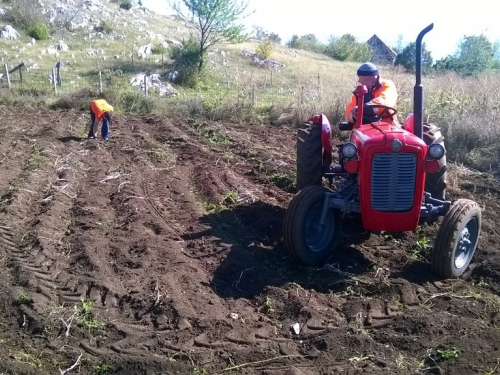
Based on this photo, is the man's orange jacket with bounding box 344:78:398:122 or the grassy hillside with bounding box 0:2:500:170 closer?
the man's orange jacket with bounding box 344:78:398:122

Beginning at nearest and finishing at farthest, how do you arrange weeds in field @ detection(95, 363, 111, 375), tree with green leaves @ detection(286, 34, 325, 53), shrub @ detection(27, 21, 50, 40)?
weeds in field @ detection(95, 363, 111, 375)
shrub @ detection(27, 21, 50, 40)
tree with green leaves @ detection(286, 34, 325, 53)

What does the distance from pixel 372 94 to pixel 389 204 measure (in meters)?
1.56

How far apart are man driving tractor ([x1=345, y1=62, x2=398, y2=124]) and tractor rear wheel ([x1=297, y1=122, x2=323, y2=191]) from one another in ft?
1.49

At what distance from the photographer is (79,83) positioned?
891 inches

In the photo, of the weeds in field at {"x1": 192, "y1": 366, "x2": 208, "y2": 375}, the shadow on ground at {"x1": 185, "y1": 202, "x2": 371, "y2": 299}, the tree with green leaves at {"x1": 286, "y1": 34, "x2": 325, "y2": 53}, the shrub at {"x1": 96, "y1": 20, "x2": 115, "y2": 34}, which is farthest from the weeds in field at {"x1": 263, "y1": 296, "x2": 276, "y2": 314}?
the tree with green leaves at {"x1": 286, "y1": 34, "x2": 325, "y2": 53}

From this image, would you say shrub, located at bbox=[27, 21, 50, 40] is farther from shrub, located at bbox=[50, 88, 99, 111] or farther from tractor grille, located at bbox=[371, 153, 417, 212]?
tractor grille, located at bbox=[371, 153, 417, 212]

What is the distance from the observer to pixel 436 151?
5.33m

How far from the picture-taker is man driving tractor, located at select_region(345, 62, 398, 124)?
6.10m

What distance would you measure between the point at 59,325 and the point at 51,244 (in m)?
1.75

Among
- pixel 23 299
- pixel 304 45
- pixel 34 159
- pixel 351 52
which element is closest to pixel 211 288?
pixel 23 299

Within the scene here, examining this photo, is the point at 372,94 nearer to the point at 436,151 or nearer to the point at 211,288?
the point at 436,151

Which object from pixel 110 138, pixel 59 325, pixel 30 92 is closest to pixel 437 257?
pixel 59 325

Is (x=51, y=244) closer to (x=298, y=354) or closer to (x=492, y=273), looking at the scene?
(x=298, y=354)

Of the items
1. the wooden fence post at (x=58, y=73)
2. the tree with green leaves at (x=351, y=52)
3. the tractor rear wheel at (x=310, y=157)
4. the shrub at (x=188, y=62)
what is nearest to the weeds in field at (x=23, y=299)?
the tractor rear wheel at (x=310, y=157)
